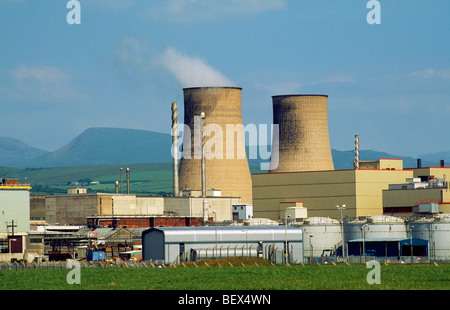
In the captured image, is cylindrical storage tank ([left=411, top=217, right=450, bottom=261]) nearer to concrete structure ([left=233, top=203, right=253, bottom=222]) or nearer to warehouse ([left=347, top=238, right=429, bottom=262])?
warehouse ([left=347, top=238, right=429, bottom=262])

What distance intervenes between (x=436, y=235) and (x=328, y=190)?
66.6ft

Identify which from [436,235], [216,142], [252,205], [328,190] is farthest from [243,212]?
[436,235]

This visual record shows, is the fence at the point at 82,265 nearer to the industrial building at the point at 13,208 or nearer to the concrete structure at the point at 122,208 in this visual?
the industrial building at the point at 13,208

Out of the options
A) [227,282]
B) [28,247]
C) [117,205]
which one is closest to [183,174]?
[117,205]

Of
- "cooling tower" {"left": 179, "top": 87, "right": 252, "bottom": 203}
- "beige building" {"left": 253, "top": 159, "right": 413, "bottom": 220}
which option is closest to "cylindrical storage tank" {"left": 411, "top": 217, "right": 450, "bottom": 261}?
"beige building" {"left": 253, "top": 159, "right": 413, "bottom": 220}

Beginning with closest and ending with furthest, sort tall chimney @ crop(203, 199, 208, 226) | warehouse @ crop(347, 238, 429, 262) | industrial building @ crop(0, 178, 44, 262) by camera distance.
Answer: warehouse @ crop(347, 238, 429, 262) → industrial building @ crop(0, 178, 44, 262) → tall chimney @ crop(203, 199, 208, 226)

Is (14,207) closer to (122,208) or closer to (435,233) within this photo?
(122,208)

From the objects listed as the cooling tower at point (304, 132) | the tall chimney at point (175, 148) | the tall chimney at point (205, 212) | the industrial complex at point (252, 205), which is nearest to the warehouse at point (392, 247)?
the industrial complex at point (252, 205)

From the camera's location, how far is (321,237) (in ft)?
266

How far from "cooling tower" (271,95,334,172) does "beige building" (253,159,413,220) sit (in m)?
4.15

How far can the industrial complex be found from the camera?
73.9m
